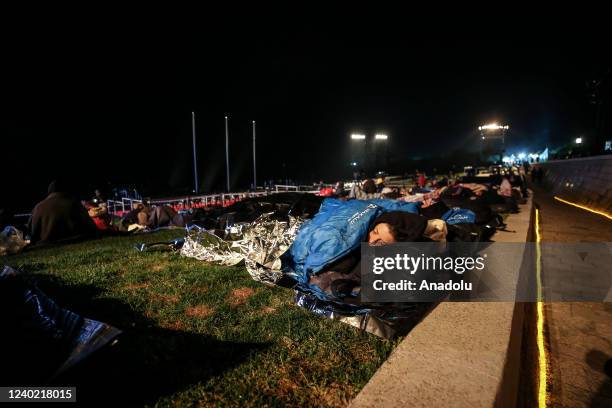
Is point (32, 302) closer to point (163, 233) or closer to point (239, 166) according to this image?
point (163, 233)

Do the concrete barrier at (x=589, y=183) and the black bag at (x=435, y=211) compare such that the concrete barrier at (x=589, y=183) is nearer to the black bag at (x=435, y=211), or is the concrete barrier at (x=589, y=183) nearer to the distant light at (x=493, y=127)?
the black bag at (x=435, y=211)

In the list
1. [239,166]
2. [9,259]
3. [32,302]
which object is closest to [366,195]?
[9,259]

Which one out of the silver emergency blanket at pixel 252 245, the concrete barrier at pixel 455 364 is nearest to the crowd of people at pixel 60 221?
the silver emergency blanket at pixel 252 245

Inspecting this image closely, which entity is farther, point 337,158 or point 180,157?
point 337,158

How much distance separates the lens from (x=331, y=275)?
Answer: 3.69m

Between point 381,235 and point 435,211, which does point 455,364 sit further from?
point 435,211

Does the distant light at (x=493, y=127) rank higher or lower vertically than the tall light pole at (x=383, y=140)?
higher

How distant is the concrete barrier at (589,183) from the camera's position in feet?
42.3

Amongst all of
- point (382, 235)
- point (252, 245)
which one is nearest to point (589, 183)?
point (382, 235)

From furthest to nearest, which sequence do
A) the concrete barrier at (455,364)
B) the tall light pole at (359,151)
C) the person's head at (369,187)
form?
the tall light pole at (359,151), the person's head at (369,187), the concrete barrier at (455,364)

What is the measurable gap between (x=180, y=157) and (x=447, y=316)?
6408cm

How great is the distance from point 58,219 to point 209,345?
7101 mm

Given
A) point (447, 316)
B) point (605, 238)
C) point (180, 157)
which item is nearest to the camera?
point (447, 316)

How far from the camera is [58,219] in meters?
7.55
